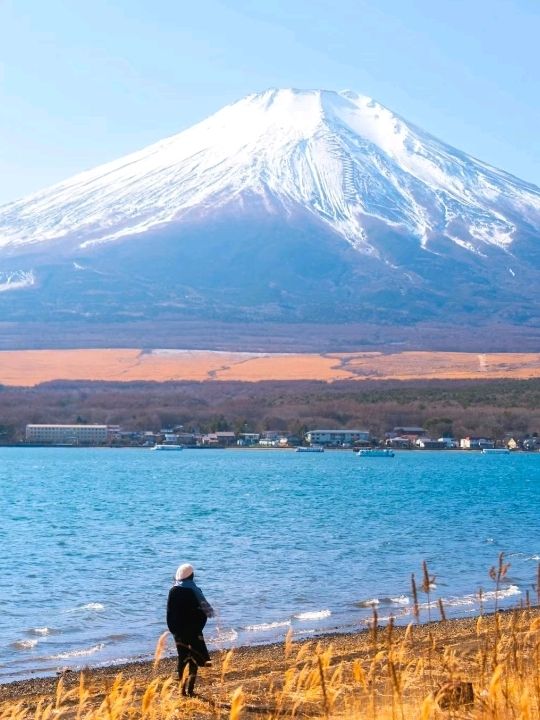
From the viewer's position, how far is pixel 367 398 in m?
95.9

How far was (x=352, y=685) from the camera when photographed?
28.3ft

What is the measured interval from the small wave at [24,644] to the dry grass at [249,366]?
305 feet

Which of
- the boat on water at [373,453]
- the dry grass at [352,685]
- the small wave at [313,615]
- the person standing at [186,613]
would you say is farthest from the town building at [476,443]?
the person standing at [186,613]

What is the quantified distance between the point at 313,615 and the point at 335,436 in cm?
7498

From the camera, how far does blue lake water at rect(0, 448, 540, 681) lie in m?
16.7

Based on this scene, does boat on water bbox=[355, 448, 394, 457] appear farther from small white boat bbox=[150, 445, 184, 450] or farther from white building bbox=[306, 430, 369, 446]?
small white boat bbox=[150, 445, 184, 450]

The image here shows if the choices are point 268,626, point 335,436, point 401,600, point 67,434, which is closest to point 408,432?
point 335,436

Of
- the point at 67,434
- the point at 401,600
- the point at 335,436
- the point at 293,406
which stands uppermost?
the point at 293,406

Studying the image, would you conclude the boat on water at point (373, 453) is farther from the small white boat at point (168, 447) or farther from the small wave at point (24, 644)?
the small wave at point (24, 644)

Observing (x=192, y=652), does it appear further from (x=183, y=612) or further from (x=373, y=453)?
(x=373, y=453)

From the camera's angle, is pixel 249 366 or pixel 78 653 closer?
pixel 78 653

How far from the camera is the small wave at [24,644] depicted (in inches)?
598

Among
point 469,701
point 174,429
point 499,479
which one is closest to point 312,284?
point 174,429

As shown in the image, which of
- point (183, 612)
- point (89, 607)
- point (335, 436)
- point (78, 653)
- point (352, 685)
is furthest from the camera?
point (335, 436)
